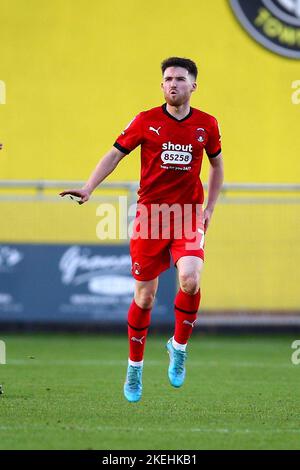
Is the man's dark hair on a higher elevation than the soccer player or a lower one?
higher

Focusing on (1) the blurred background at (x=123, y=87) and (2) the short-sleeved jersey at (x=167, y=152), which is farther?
(1) the blurred background at (x=123, y=87)

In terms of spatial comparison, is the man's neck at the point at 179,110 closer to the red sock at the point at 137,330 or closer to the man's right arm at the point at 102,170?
the man's right arm at the point at 102,170

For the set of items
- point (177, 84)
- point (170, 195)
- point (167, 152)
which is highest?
point (177, 84)

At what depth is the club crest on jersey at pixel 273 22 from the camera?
51.2ft

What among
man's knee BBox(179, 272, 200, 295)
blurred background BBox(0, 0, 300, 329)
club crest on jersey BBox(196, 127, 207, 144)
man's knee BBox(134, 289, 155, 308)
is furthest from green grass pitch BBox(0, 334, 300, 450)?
blurred background BBox(0, 0, 300, 329)

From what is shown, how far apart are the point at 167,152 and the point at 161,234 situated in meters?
0.56

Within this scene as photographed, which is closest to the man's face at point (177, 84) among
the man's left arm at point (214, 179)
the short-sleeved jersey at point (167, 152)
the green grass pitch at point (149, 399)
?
the short-sleeved jersey at point (167, 152)

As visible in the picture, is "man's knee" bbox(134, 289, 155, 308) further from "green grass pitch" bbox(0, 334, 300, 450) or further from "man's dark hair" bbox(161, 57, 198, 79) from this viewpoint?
"man's dark hair" bbox(161, 57, 198, 79)

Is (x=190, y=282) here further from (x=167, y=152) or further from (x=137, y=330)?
(x=167, y=152)

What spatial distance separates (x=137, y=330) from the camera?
7.73 meters

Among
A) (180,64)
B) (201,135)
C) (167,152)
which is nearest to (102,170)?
A: (167,152)

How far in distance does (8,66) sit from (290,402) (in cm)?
856

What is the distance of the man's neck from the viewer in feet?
24.7
